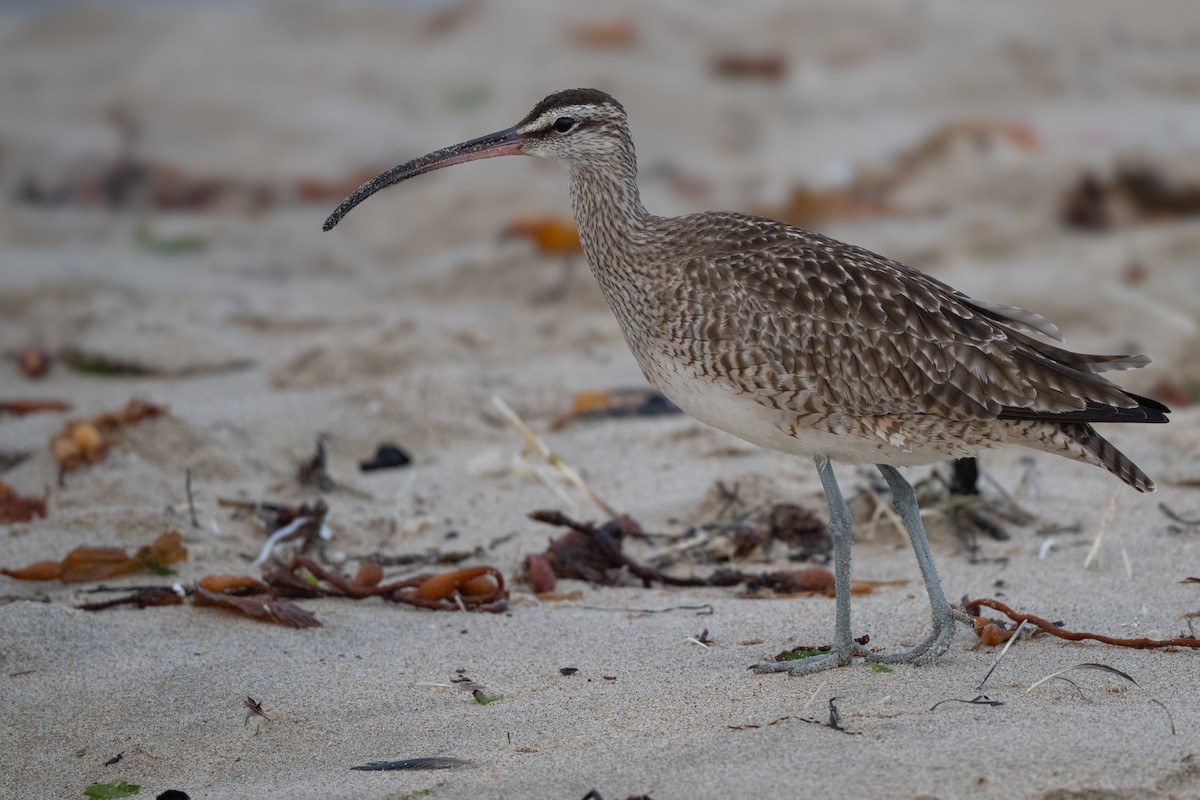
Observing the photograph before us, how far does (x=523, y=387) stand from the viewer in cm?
859

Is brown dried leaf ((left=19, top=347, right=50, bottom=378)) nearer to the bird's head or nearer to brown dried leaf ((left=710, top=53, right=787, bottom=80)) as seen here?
the bird's head

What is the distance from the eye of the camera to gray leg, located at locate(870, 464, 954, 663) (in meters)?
5.00

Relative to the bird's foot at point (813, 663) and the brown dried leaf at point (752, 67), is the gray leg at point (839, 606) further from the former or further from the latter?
the brown dried leaf at point (752, 67)

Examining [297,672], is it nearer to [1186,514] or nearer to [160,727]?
[160,727]

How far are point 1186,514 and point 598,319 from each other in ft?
14.8

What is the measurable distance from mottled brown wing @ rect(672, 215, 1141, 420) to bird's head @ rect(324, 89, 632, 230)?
937mm

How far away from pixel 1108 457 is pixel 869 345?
0.83 m

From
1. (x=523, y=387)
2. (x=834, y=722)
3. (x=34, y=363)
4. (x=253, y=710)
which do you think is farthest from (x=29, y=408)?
(x=834, y=722)

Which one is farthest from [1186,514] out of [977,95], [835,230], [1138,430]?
[977,95]

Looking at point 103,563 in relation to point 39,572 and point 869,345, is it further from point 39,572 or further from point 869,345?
point 869,345

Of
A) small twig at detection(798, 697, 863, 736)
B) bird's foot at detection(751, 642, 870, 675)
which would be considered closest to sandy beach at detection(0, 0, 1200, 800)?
small twig at detection(798, 697, 863, 736)

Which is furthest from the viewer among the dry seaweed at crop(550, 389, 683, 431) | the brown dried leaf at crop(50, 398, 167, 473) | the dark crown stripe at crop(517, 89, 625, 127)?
the dry seaweed at crop(550, 389, 683, 431)

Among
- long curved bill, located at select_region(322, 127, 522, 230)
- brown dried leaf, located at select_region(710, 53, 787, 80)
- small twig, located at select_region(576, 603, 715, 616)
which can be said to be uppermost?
brown dried leaf, located at select_region(710, 53, 787, 80)

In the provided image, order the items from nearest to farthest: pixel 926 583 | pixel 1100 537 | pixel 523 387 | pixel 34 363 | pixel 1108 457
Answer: pixel 1108 457, pixel 926 583, pixel 1100 537, pixel 523 387, pixel 34 363
